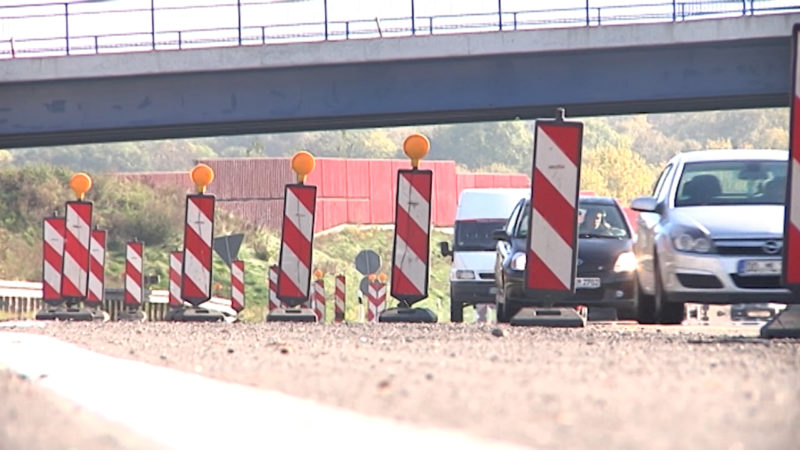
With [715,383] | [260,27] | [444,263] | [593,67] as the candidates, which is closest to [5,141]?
[260,27]

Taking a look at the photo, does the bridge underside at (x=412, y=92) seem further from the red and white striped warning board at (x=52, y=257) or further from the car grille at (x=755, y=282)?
the car grille at (x=755, y=282)

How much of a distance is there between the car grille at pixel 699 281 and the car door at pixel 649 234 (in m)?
0.63

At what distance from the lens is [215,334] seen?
1357 cm

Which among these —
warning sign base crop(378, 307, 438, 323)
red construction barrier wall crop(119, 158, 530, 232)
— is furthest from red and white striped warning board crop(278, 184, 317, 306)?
red construction barrier wall crop(119, 158, 530, 232)

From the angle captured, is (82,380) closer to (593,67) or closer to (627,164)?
(593,67)

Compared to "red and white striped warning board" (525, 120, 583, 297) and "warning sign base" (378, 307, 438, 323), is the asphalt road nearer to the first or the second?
"red and white striped warning board" (525, 120, 583, 297)

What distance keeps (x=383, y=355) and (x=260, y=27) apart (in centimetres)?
2751

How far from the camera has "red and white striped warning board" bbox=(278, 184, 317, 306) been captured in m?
18.1

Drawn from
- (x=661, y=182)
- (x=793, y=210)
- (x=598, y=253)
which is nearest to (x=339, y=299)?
(x=598, y=253)

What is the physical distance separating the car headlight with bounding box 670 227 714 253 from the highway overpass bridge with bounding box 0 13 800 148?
19762mm

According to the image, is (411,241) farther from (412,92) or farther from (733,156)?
(412,92)

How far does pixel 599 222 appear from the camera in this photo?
1912cm

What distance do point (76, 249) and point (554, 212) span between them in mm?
9310

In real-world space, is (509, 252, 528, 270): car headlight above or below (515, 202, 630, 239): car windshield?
below
